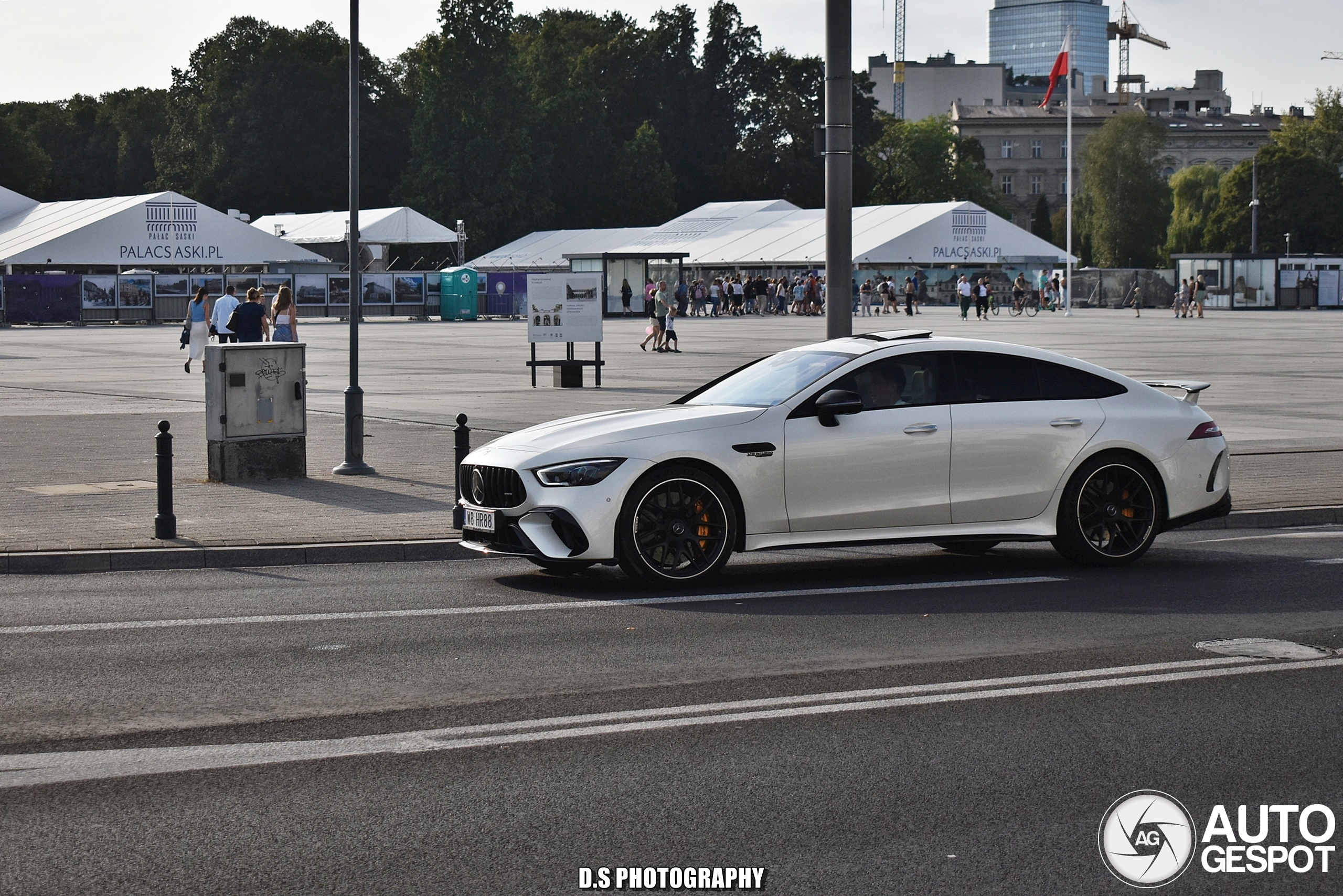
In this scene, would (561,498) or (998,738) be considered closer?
(998,738)

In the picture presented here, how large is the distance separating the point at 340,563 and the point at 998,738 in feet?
18.9

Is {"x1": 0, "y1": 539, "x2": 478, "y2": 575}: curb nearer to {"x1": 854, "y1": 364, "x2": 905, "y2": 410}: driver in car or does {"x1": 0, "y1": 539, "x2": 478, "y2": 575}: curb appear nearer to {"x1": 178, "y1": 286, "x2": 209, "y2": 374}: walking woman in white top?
{"x1": 854, "y1": 364, "x2": 905, "y2": 410}: driver in car

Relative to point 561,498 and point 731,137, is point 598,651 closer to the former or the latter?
point 561,498

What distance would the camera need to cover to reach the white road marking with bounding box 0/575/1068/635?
8492 millimetres

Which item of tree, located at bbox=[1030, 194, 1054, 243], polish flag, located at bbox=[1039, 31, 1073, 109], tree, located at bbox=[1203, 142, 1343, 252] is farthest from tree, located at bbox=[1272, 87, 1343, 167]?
polish flag, located at bbox=[1039, 31, 1073, 109]

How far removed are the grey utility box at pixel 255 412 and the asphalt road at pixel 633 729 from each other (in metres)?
4.39

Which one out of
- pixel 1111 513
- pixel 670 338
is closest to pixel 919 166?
pixel 670 338

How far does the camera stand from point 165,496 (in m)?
11.2

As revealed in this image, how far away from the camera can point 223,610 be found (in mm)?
9016

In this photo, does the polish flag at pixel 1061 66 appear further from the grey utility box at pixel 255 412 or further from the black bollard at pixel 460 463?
the black bollard at pixel 460 463

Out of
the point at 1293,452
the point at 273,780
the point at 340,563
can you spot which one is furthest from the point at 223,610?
the point at 1293,452

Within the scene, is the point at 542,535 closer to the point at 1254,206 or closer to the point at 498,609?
the point at 498,609

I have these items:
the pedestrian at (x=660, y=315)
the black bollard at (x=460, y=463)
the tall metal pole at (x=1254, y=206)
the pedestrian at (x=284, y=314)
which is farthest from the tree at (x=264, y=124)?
the black bollard at (x=460, y=463)

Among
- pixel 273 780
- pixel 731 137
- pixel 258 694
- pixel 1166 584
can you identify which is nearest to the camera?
pixel 273 780
